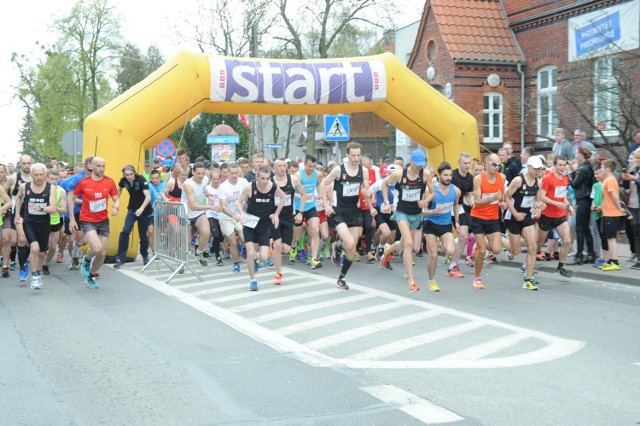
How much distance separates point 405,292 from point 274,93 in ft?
21.3

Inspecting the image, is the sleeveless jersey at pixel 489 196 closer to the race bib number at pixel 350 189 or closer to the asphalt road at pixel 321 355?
the asphalt road at pixel 321 355

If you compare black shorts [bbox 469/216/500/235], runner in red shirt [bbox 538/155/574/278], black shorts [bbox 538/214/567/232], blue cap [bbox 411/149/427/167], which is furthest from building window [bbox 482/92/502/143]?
blue cap [bbox 411/149/427/167]

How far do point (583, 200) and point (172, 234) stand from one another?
7.07 metres

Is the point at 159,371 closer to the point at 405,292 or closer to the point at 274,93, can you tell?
the point at 405,292

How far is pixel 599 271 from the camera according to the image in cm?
1245

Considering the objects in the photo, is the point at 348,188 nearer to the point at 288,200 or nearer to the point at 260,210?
the point at 288,200

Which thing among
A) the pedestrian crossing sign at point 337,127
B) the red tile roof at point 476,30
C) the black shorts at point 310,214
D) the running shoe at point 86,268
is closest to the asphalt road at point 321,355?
the running shoe at point 86,268

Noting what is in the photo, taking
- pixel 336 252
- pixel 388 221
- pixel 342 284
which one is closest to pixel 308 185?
pixel 336 252

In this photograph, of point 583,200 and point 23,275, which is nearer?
point 23,275

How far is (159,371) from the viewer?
6.40 meters

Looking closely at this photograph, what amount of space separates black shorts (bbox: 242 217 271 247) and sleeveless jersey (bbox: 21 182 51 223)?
10.1ft

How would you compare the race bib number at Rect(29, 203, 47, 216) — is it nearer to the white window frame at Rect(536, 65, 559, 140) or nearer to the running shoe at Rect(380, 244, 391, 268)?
the running shoe at Rect(380, 244, 391, 268)

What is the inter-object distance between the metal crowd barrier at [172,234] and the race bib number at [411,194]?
3.53 metres

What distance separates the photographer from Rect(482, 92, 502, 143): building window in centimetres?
2661
